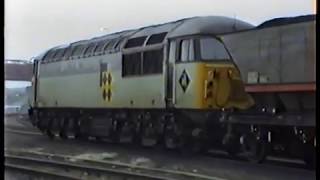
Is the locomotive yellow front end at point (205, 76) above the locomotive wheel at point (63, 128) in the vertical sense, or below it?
above

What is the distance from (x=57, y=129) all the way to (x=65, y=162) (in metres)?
3.06

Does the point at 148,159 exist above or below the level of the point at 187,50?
below

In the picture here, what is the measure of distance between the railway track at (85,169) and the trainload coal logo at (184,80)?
4.80 feet

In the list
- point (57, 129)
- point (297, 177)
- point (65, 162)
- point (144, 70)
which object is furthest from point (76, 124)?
point (297, 177)

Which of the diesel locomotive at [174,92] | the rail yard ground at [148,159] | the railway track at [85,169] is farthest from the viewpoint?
the diesel locomotive at [174,92]

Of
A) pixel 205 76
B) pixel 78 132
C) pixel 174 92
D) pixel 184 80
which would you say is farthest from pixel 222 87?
pixel 78 132

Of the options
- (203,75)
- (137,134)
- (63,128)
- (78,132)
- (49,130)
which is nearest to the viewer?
(203,75)

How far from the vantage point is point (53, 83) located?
10.2m

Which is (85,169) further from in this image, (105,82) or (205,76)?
(105,82)

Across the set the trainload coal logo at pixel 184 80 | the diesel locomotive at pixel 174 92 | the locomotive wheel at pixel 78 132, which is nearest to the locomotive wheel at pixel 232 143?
the diesel locomotive at pixel 174 92

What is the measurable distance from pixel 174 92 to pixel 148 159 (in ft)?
3.24

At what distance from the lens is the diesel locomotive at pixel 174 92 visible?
22.4ft

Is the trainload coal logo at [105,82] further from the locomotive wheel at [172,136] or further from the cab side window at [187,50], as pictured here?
the cab side window at [187,50]

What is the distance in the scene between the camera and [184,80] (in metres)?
8.10
